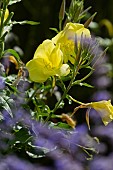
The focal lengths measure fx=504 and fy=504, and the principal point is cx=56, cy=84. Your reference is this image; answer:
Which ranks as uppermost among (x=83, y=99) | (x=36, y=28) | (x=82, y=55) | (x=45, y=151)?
(x=82, y=55)

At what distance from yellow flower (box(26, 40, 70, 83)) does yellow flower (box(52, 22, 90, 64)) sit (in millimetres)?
22

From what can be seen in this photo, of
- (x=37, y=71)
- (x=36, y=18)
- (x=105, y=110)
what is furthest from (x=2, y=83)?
(x=36, y=18)

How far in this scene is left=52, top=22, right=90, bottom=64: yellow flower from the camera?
3.66 feet

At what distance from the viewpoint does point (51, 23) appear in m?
2.95

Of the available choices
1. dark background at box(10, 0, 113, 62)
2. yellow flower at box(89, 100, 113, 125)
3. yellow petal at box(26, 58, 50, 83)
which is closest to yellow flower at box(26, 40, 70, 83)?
yellow petal at box(26, 58, 50, 83)

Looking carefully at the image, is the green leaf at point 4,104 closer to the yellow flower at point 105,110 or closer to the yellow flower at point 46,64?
the yellow flower at point 46,64

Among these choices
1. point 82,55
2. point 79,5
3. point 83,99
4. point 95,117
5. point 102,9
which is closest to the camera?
point 82,55

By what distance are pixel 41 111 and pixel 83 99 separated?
1.58 meters

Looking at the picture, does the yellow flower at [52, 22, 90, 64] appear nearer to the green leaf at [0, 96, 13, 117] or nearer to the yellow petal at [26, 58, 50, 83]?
the yellow petal at [26, 58, 50, 83]

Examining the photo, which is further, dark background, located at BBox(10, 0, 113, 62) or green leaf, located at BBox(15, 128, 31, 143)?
dark background, located at BBox(10, 0, 113, 62)

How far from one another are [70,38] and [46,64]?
0.08 m

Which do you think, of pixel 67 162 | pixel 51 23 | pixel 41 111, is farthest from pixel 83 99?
pixel 41 111

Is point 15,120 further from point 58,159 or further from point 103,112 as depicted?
point 58,159

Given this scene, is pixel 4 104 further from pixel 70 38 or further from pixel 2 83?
pixel 70 38
